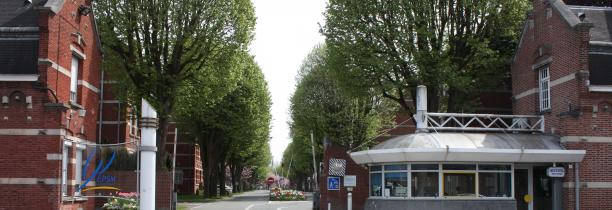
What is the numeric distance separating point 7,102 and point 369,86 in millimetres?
14743

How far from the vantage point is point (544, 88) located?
26.0 meters

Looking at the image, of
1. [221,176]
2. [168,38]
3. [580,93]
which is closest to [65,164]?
[168,38]

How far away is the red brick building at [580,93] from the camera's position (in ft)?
75.7

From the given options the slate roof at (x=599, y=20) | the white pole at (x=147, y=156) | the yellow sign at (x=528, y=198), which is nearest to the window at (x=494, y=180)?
the yellow sign at (x=528, y=198)

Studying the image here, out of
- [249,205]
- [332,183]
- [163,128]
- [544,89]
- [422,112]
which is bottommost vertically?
[249,205]

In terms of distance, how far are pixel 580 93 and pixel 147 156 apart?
716 inches

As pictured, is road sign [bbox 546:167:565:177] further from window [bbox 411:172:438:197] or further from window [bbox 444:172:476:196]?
window [bbox 411:172:438:197]

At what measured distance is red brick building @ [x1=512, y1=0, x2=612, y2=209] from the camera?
23062 millimetres

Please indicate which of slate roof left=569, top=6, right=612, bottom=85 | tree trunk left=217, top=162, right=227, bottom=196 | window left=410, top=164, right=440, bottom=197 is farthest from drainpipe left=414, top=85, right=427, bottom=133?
tree trunk left=217, top=162, right=227, bottom=196

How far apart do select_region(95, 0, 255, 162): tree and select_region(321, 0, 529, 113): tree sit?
14.7 ft

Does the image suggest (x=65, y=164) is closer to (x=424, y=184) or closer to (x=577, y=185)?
(x=424, y=184)

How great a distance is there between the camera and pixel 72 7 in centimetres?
2300

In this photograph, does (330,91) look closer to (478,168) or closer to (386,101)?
(386,101)

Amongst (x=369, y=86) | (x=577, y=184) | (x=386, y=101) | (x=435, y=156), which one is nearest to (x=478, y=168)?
(x=435, y=156)
